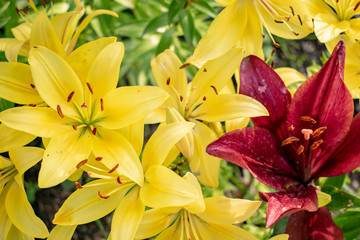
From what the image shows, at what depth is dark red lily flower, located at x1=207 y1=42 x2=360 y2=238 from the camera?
0.78 m

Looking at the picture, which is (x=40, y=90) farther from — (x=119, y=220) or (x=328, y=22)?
(x=328, y=22)

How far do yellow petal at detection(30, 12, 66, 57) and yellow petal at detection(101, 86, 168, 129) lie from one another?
13cm

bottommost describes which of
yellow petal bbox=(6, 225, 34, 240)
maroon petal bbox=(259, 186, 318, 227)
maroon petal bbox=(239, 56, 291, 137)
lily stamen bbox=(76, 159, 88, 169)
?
yellow petal bbox=(6, 225, 34, 240)

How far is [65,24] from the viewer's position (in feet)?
2.84

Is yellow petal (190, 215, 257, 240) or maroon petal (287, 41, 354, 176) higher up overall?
maroon petal (287, 41, 354, 176)

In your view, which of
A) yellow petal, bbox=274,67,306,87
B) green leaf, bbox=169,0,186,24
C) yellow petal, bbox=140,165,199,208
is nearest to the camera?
yellow petal, bbox=140,165,199,208

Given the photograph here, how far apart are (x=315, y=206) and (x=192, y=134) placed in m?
0.23

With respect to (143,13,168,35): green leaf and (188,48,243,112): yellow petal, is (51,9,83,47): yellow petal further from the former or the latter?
(143,13,168,35): green leaf

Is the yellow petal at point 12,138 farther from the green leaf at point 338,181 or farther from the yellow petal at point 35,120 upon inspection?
the green leaf at point 338,181

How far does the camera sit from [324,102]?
80 cm

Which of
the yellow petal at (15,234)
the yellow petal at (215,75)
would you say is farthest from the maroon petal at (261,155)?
the yellow petal at (15,234)

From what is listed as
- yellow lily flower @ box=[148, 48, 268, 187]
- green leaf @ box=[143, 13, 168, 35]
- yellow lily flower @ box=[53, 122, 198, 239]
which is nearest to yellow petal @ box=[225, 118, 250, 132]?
yellow lily flower @ box=[148, 48, 268, 187]

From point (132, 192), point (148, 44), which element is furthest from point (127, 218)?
point (148, 44)

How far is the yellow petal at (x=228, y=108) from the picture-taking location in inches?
30.5
